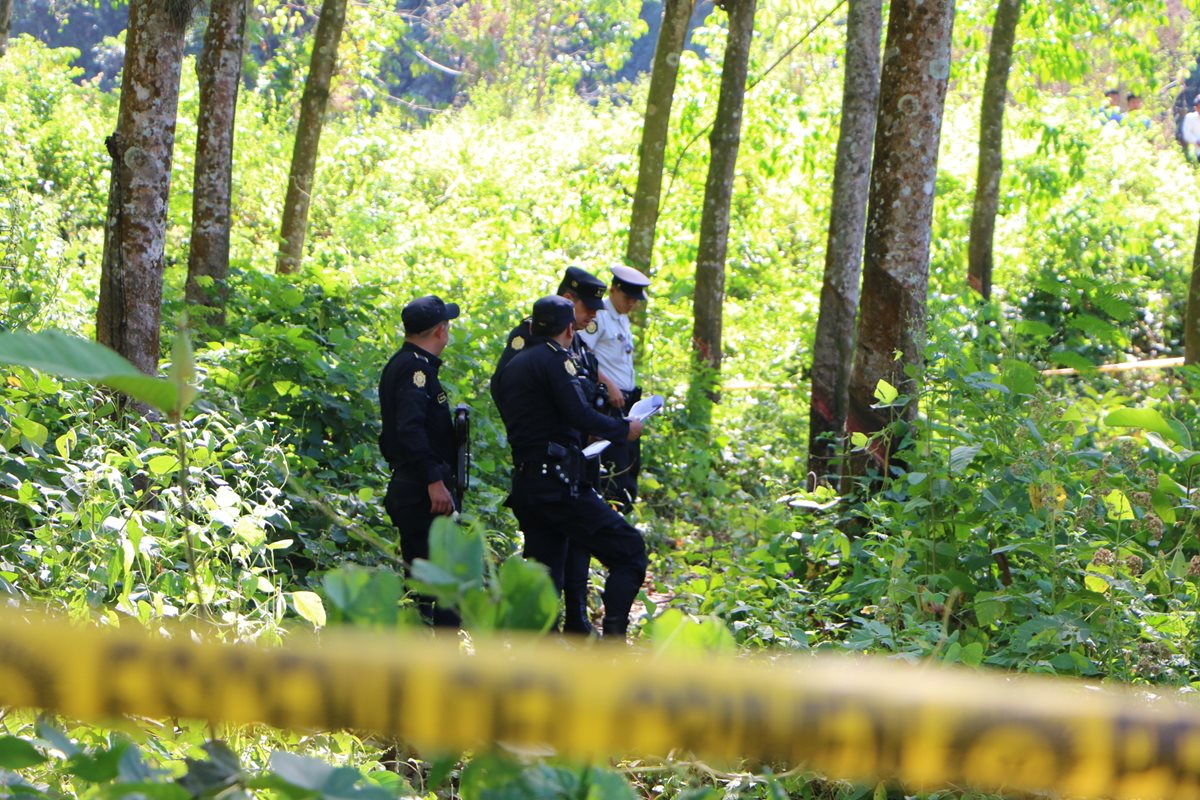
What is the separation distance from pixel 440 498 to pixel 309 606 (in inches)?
86.1

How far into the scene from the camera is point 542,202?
89.1 ft

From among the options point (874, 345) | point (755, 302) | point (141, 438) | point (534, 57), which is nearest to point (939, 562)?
point (874, 345)

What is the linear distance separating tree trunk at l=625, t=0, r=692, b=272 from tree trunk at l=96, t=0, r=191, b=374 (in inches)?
289

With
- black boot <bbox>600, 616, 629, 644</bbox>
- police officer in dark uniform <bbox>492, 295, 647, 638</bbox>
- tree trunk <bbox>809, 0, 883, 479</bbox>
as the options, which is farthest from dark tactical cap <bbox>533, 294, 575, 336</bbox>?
tree trunk <bbox>809, 0, 883, 479</bbox>

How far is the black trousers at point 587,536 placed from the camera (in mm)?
6371

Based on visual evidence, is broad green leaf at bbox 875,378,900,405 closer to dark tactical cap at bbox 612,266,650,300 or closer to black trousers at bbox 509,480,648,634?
black trousers at bbox 509,480,648,634

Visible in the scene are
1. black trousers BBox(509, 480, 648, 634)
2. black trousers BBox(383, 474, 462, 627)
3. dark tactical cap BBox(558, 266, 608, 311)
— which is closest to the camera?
black trousers BBox(383, 474, 462, 627)

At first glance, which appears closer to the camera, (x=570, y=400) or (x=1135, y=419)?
(x=1135, y=419)

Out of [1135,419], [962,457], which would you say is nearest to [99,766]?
[1135,419]

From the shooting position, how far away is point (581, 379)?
6980mm

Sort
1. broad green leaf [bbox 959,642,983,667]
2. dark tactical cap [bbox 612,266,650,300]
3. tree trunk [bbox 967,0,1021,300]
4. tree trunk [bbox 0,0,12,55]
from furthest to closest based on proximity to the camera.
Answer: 1. tree trunk [bbox 967,0,1021,300]
2. tree trunk [bbox 0,0,12,55]
3. dark tactical cap [bbox 612,266,650,300]
4. broad green leaf [bbox 959,642,983,667]

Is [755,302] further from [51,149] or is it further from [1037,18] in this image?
[51,149]

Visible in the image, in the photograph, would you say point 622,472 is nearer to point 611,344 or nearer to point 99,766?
point 611,344

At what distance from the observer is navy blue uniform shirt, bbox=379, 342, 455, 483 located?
20.1 feet
